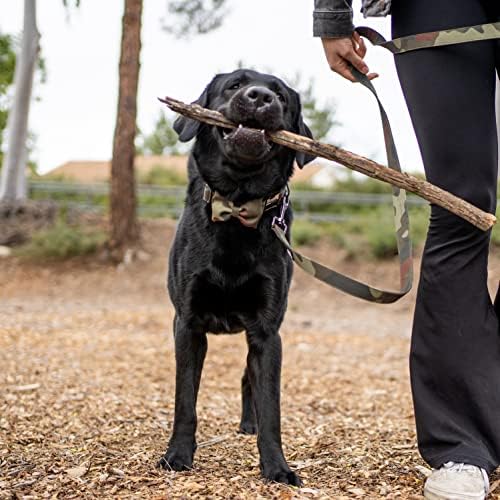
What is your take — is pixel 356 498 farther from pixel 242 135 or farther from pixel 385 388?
pixel 385 388

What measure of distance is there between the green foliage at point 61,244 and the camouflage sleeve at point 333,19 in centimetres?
897

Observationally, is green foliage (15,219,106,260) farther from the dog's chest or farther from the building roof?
the dog's chest

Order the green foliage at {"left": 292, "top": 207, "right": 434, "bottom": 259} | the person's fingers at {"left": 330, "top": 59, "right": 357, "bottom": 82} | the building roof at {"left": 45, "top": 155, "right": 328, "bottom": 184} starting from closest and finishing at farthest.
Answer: the person's fingers at {"left": 330, "top": 59, "right": 357, "bottom": 82}, the green foliage at {"left": 292, "top": 207, "right": 434, "bottom": 259}, the building roof at {"left": 45, "top": 155, "right": 328, "bottom": 184}

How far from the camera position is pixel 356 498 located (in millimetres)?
2451

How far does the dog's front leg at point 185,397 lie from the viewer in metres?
2.85

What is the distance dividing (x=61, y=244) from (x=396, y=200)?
8.96 metres

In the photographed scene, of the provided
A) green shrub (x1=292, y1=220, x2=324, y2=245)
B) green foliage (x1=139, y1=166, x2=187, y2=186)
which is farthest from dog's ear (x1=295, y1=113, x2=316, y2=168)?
green foliage (x1=139, y1=166, x2=187, y2=186)

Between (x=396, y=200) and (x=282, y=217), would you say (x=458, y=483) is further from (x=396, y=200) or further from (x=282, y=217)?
(x=282, y=217)

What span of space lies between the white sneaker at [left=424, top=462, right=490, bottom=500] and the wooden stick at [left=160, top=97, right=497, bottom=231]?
728 millimetres

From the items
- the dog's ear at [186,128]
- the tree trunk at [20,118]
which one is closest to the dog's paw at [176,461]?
the dog's ear at [186,128]

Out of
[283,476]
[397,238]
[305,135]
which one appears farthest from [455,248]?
[305,135]

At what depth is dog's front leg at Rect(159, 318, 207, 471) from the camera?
285cm

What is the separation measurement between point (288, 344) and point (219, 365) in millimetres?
1526

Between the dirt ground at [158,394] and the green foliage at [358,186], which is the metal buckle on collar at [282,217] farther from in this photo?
the green foliage at [358,186]
